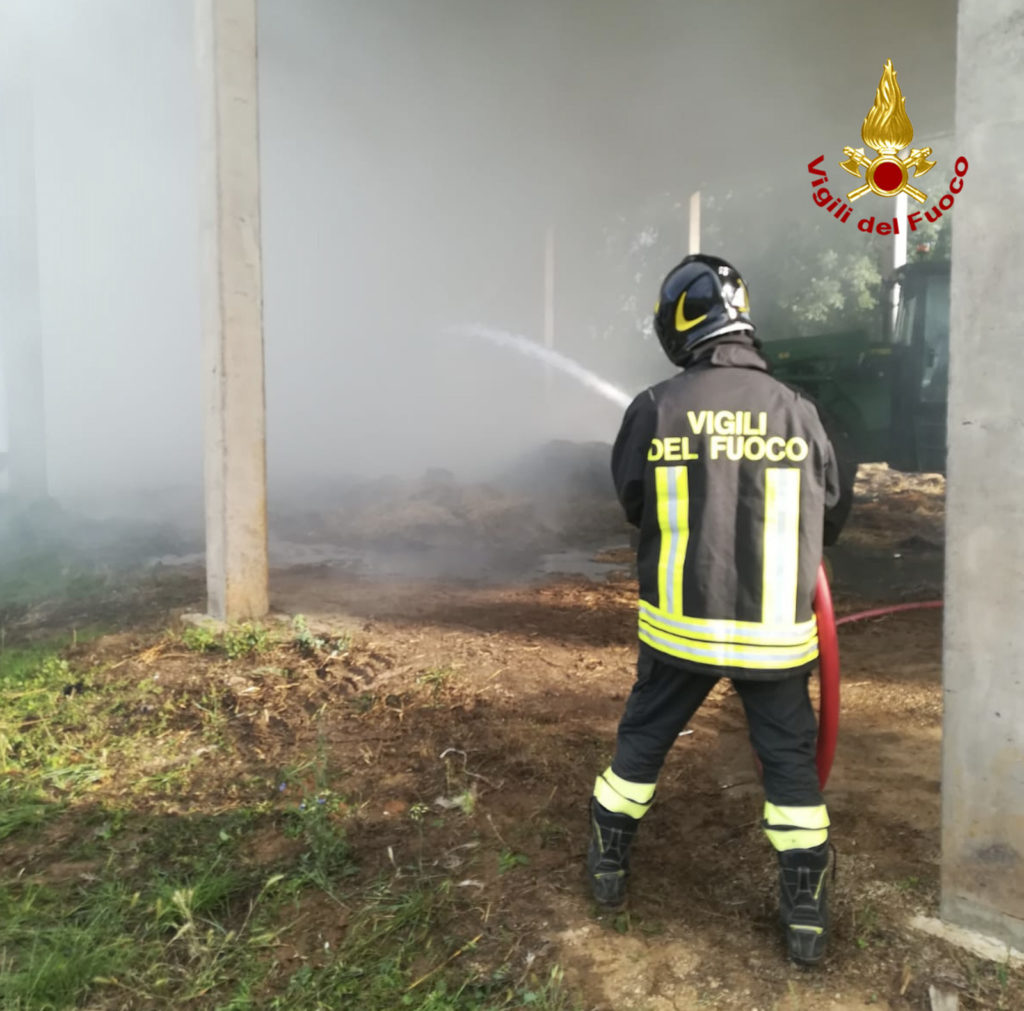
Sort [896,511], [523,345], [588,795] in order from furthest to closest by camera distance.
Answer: [523,345]
[896,511]
[588,795]

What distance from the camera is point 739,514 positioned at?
222 centimetres

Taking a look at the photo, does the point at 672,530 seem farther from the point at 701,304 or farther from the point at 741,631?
the point at 701,304

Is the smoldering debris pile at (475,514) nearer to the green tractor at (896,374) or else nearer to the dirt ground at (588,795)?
the green tractor at (896,374)

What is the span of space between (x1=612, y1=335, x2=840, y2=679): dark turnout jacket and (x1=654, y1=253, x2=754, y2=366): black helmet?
0.09m

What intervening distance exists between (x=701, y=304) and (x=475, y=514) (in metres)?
7.76

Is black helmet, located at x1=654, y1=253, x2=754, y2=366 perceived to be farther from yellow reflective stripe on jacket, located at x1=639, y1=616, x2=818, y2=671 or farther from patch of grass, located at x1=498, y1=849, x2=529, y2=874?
patch of grass, located at x1=498, y1=849, x2=529, y2=874

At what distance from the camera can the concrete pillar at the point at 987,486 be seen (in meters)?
2.04

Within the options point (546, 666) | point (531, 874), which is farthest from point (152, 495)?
point (531, 874)

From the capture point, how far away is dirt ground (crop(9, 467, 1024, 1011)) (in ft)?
7.27

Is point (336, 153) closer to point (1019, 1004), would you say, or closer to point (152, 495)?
point (152, 495)

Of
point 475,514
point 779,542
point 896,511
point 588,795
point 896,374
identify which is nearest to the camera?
point 779,542

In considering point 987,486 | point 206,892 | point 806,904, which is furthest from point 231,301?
point 806,904

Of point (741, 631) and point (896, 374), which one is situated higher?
point (896, 374)

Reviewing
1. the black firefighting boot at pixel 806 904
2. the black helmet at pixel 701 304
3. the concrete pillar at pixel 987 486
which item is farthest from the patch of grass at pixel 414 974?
the black helmet at pixel 701 304
